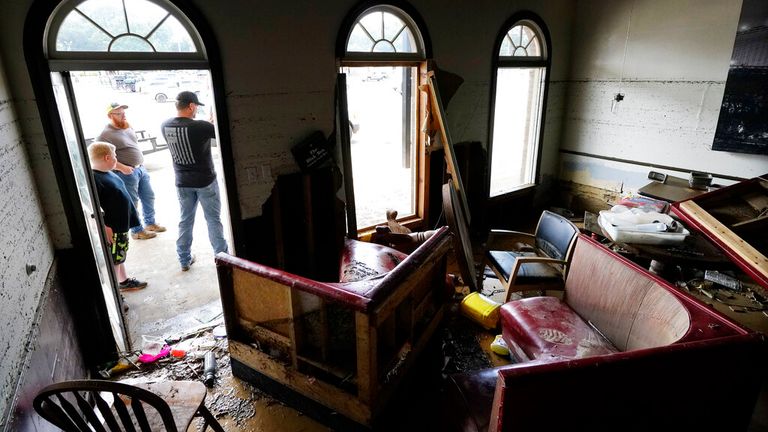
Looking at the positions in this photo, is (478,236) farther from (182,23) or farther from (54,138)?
(54,138)

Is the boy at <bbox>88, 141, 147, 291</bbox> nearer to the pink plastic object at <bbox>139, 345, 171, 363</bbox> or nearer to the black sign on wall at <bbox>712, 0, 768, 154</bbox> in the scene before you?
the pink plastic object at <bbox>139, 345, 171, 363</bbox>

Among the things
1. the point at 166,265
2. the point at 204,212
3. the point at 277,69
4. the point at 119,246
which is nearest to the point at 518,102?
the point at 277,69

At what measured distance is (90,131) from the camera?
819cm

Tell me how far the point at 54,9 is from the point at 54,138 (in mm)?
766

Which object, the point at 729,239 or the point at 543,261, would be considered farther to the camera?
the point at 543,261

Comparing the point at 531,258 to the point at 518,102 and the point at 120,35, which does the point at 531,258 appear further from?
the point at 120,35

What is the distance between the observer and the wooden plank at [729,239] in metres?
2.14

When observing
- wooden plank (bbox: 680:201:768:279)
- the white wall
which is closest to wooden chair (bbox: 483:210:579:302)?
wooden plank (bbox: 680:201:768:279)

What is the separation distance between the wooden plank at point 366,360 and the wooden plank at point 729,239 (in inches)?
80.7

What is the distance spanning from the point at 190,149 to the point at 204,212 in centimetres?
68

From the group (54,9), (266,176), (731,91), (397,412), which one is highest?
(54,9)

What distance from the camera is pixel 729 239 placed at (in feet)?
7.79

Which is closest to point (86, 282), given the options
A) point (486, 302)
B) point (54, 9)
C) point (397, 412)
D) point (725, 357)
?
point (54, 9)

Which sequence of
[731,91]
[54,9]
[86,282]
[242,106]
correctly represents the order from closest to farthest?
[54,9], [86,282], [242,106], [731,91]
